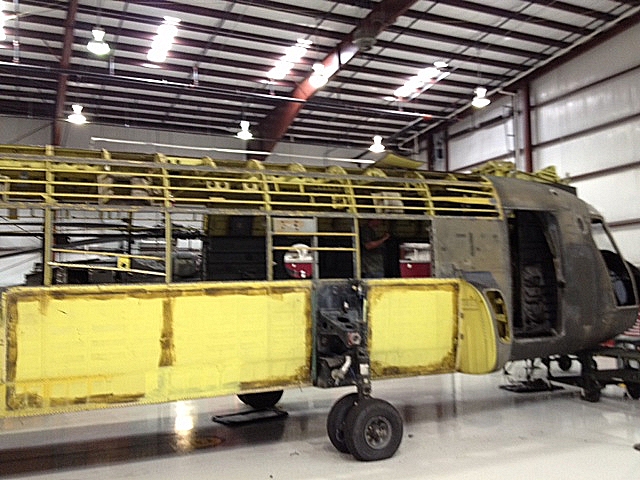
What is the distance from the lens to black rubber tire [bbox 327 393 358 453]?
6.19 m

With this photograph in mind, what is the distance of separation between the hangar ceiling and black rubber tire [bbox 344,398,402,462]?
904 centimetres

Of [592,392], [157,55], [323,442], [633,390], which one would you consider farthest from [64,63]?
[633,390]

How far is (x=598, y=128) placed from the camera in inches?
610

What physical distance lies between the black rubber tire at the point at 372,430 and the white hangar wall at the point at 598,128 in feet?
36.7

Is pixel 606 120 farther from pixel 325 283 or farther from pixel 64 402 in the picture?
pixel 64 402

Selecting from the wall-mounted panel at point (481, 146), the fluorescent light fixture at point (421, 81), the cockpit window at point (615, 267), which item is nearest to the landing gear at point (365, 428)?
the cockpit window at point (615, 267)

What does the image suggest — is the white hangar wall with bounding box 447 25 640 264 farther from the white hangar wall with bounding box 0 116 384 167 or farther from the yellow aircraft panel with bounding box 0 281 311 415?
the yellow aircraft panel with bounding box 0 281 311 415

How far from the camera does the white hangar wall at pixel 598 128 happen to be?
47.6 feet

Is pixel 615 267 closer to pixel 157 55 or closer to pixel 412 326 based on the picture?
pixel 412 326

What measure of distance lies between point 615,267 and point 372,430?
5.24 meters

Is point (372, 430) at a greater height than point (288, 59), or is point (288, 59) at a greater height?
point (288, 59)

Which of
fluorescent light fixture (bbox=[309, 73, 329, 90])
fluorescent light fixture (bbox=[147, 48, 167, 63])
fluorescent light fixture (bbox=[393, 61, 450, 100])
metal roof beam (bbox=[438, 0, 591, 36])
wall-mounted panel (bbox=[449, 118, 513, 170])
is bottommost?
wall-mounted panel (bbox=[449, 118, 513, 170])

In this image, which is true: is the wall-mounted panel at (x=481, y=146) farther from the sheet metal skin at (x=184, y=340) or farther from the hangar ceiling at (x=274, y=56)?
the sheet metal skin at (x=184, y=340)

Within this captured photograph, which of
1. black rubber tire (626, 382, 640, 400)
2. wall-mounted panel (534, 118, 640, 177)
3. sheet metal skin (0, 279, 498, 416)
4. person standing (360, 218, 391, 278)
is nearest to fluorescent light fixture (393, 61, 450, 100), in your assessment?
wall-mounted panel (534, 118, 640, 177)
